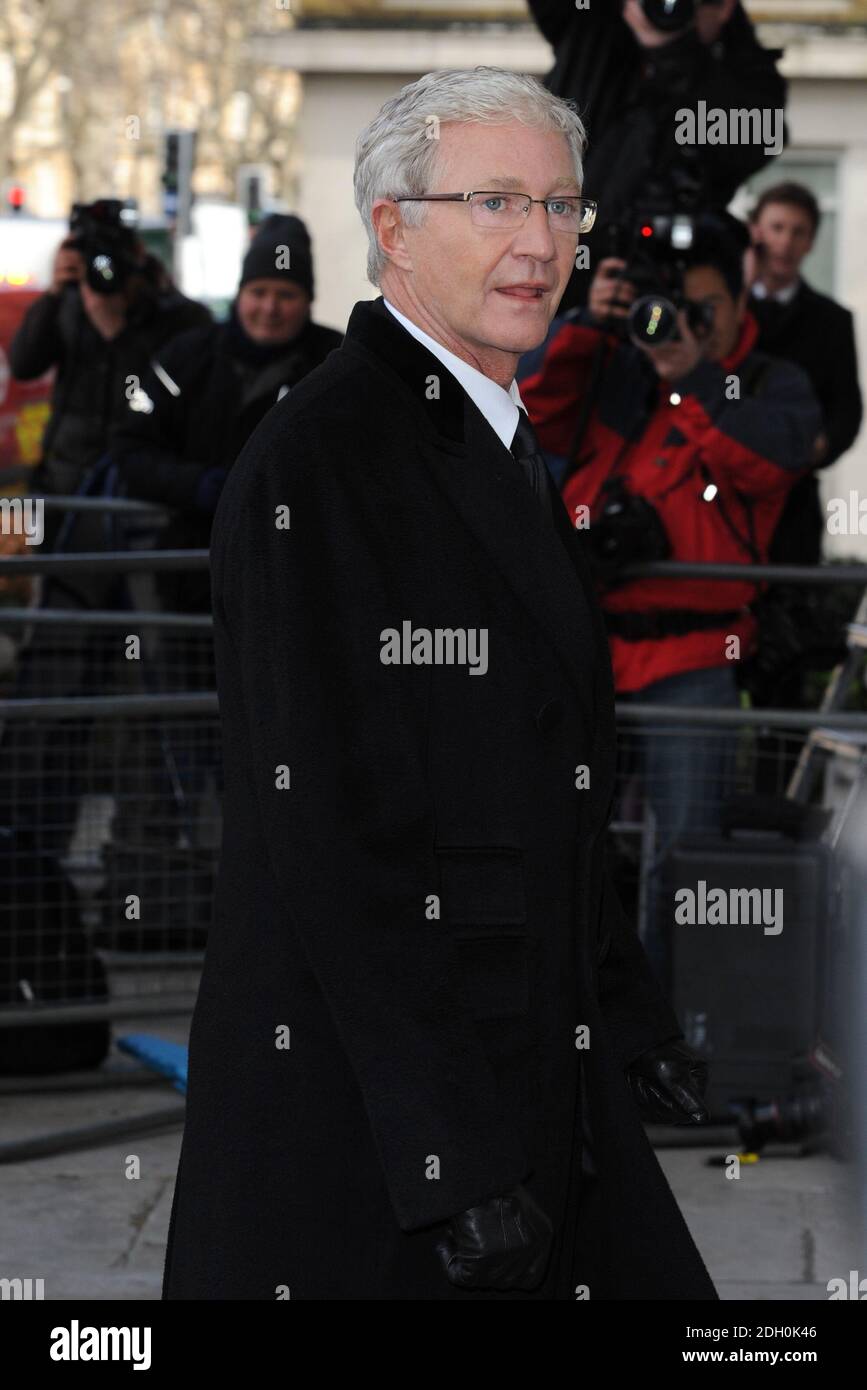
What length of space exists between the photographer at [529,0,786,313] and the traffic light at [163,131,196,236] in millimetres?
8459

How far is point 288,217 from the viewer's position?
7.66m

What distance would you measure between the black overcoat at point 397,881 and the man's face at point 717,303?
3330 millimetres

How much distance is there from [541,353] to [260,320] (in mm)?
1594

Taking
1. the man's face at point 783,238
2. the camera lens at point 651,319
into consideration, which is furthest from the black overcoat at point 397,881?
the man's face at point 783,238

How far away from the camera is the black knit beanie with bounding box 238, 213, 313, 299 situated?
24.0 feet

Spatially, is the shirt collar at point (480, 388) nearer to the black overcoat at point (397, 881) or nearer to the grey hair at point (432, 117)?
the black overcoat at point (397, 881)

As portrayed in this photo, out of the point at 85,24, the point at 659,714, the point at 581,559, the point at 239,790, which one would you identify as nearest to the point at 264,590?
the point at 239,790

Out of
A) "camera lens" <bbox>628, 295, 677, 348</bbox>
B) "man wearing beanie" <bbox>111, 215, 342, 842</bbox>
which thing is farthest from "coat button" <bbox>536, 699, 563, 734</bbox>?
"man wearing beanie" <bbox>111, 215, 342, 842</bbox>

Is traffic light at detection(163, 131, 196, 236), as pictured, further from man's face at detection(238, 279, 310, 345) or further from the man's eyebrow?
the man's eyebrow

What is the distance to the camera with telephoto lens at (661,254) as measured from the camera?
5805 mm

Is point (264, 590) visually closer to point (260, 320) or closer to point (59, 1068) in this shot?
point (59, 1068)

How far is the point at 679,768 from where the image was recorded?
6.00 m

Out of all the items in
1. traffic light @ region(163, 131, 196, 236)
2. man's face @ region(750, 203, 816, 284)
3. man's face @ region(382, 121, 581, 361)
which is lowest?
man's face @ region(382, 121, 581, 361)

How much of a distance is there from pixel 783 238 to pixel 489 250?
569 centimetres
